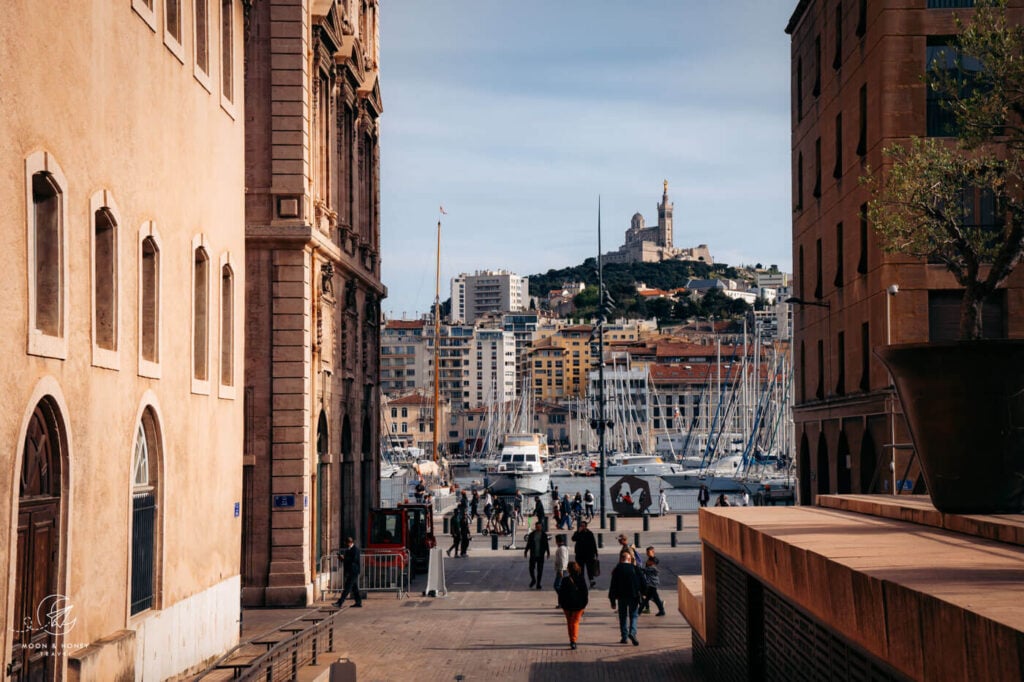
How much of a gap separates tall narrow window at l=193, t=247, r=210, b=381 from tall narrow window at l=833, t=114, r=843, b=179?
24.2 meters

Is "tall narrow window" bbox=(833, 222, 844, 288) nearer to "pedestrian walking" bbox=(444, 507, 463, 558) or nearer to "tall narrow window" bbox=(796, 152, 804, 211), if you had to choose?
"tall narrow window" bbox=(796, 152, 804, 211)

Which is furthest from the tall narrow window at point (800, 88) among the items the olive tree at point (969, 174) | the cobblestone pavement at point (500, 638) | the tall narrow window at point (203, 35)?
the tall narrow window at point (203, 35)

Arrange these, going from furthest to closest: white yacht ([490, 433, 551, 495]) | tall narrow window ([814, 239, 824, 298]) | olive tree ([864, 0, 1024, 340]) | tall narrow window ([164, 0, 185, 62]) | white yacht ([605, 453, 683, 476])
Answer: white yacht ([605, 453, 683, 476]) → white yacht ([490, 433, 551, 495]) → tall narrow window ([814, 239, 824, 298]) → tall narrow window ([164, 0, 185, 62]) → olive tree ([864, 0, 1024, 340])

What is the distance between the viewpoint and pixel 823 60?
143 ft

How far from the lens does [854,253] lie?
38750 millimetres

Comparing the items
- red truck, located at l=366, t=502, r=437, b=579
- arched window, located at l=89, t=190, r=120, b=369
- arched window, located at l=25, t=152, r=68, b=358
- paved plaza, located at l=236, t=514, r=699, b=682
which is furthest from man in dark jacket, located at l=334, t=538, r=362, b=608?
arched window, located at l=25, t=152, r=68, b=358

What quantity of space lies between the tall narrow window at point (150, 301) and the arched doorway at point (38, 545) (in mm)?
3980

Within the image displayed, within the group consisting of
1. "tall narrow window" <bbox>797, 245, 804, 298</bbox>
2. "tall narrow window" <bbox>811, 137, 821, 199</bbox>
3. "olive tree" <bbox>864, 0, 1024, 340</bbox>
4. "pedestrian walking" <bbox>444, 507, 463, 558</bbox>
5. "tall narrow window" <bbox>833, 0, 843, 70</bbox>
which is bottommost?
"pedestrian walking" <bbox>444, 507, 463, 558</bbox>

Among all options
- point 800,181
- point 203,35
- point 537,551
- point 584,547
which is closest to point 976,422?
point 203,35

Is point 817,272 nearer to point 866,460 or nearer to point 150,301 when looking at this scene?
point 866,460

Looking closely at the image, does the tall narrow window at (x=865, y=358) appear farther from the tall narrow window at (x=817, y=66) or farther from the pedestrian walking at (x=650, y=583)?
the pedestrian walking at (x=650, y=583)

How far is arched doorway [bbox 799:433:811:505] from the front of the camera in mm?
47000

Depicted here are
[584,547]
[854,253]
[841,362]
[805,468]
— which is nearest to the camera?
[584,547]

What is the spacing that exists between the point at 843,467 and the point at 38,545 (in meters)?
30.9
